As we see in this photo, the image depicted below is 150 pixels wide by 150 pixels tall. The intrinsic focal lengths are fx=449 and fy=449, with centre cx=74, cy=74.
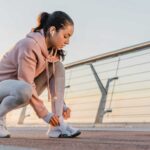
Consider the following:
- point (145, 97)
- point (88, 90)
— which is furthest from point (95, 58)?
point (145, 97)

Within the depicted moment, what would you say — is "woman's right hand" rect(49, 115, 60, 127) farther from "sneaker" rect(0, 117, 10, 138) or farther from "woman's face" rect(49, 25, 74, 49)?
"woman's face" rect(49, 25, 74, 49)

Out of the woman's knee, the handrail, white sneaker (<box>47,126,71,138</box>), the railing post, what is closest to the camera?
the woman's knee

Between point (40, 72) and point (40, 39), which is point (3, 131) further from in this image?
point (40, 39)

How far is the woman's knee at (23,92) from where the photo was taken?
218 cm

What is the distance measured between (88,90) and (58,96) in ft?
7.96

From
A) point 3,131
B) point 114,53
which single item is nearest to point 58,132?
point 3,131

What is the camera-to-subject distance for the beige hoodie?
2266mm

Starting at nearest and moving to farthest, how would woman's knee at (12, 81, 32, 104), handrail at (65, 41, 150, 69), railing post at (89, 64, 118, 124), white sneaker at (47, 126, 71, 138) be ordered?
1. woman's knee at (12, 81, 32, 104)
2. white sneaker at (47, 126, 71, 138)
3. railing post at (89, 64, 118, 124)
4. handrail at (65, 41, 150, 69)

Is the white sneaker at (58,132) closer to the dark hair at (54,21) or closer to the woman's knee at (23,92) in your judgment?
the woman's knee at (23,92)

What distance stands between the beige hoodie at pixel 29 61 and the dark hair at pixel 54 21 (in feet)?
0.21

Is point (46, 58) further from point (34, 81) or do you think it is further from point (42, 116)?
point (42, 116)

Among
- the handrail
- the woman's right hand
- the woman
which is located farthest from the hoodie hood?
the handrail

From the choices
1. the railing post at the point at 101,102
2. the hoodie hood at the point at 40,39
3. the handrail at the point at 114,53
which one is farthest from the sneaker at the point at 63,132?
the handrail at the point at 114,53

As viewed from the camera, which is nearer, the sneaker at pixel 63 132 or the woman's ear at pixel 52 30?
the sneaker at pixel 63 132
